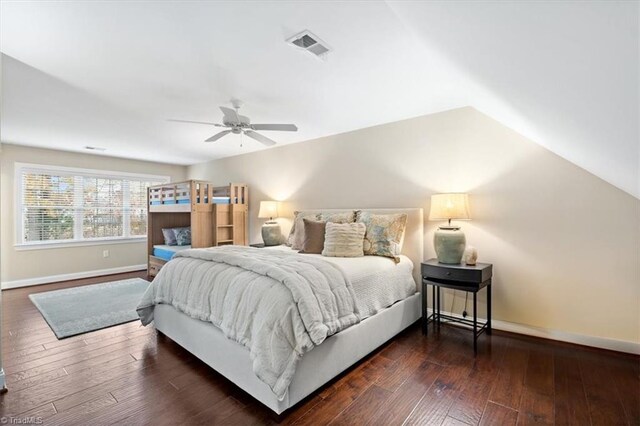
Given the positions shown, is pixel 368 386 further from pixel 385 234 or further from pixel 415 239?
pixel 415 239

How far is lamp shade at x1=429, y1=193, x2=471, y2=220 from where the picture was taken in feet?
9.71

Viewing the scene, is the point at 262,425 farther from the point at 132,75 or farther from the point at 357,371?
the point at 132,75

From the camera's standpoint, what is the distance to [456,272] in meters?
2.74

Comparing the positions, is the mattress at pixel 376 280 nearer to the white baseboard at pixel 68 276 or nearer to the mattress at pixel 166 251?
the mattress at pixel 166 251

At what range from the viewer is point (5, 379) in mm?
2164

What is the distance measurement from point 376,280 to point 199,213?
338 cm

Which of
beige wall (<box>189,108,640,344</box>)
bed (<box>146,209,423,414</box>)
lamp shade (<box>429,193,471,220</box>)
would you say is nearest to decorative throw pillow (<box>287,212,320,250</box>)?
beige wall (<box>189,108,640,344</box>)

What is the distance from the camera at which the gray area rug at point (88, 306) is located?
325 centimetres

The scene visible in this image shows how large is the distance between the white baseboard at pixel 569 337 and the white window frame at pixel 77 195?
672cm

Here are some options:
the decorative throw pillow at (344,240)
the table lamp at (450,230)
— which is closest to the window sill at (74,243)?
the decorative throw pillow at (344,240)

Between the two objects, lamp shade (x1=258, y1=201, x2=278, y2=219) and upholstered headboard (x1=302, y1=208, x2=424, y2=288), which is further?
lamp shade (x1=258, y1=201, x2=278, y2=219)

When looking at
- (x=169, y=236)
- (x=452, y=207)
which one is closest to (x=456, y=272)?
(x=452, y=207)

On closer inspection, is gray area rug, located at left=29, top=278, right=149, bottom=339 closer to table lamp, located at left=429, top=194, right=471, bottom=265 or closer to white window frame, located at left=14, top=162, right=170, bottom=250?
white window frame, located at left=14, top=162, right=170, bottom=250

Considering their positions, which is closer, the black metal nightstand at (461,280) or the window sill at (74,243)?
the black metal nightstand at (461,280)
